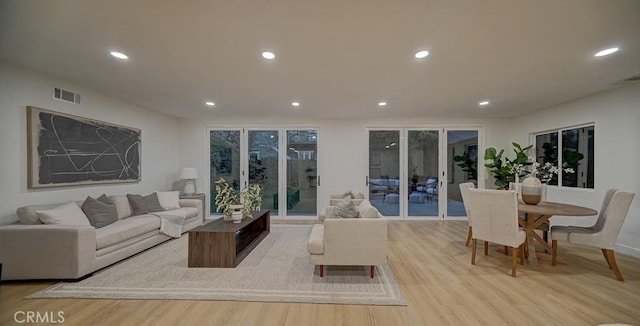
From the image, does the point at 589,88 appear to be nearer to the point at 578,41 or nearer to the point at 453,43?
the point at 578,41

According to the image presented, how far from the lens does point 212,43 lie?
2.55 metres

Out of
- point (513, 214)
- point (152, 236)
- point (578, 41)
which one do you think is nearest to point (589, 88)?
point (578, 41)

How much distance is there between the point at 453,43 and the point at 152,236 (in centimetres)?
475

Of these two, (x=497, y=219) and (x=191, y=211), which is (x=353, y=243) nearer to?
(x=497, y=219)

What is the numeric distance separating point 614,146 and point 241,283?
581 cm

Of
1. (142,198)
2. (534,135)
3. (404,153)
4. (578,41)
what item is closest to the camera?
(578,41)

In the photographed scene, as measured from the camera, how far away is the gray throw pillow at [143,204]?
436 cm

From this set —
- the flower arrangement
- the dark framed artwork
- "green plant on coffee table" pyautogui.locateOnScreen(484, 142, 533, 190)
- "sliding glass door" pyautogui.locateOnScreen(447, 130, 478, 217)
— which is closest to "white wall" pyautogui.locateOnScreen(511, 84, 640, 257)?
the flower arrangement

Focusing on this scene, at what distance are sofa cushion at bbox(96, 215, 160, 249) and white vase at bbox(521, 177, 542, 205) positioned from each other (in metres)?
5.53

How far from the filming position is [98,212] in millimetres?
3594

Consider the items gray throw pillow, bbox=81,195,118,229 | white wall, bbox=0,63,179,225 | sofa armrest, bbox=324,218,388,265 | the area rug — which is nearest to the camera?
the area rug

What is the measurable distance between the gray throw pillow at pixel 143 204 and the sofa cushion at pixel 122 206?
0.06 m

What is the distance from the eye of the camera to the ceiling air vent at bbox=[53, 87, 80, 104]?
3.64 metres

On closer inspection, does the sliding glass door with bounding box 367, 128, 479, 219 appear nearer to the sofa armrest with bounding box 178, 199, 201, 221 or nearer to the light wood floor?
the light wood floor
